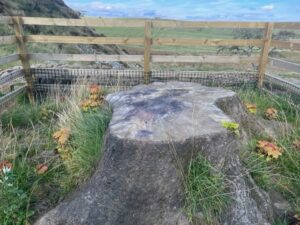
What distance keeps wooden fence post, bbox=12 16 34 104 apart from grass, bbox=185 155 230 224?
4.09 metres

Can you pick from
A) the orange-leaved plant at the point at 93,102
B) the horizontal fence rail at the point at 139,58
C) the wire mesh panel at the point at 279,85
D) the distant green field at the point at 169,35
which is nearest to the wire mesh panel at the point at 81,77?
the horizontal fence rail at the point at 139,58

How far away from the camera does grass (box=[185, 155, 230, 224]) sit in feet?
7.83

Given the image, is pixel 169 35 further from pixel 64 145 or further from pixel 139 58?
pixel 64 145

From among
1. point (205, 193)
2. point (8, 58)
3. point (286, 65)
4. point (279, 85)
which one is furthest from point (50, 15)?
point (205, 193)

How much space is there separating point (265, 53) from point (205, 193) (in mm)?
4735

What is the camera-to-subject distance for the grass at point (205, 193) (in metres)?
2.39

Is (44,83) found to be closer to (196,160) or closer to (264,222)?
(196,160)

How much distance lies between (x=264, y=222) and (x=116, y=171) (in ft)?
4.07

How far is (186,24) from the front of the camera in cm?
604

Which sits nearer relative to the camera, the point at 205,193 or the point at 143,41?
the point at 205,193

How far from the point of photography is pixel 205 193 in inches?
95.3

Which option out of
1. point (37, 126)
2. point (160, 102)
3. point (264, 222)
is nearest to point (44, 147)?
point (37, 126)

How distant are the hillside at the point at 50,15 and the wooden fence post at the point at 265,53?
10959mm

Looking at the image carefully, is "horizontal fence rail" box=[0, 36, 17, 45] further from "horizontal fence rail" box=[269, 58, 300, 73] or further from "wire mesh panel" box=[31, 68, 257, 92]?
"horizontal fence rail" box=[269, 58, 300, 73]
